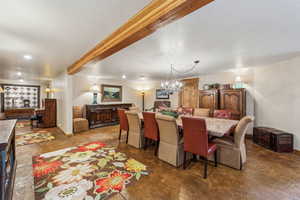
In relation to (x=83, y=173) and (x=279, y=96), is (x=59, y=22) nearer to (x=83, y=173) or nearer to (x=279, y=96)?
(x=83, y=173)

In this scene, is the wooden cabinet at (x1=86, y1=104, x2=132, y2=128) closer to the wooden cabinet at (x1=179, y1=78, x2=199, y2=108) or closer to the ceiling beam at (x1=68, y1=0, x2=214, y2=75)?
the wooden cabinet at (x1=179, y1=78, x2=199, y2=108)

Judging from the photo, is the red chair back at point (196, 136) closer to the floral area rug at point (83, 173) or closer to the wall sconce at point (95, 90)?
the floral area rug at point (83, 173)

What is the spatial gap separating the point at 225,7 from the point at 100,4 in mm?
1372

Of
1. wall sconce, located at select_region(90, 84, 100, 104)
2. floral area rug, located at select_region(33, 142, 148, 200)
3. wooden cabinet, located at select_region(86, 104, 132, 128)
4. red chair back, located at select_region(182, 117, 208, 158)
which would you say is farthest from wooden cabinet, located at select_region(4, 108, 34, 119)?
red chair back, located at select_region(182, 117, 208, 158)

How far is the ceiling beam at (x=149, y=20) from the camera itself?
1.17 m

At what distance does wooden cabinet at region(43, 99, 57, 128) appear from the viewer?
18.9 feet

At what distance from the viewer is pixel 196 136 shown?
2246 millimetres

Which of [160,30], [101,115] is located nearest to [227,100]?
[160,30]

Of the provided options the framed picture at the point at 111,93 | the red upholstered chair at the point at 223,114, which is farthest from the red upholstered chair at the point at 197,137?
the framed picture at the point at 111,93

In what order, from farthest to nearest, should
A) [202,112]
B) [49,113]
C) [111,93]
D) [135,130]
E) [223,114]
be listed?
[111,93] → [49,113] → [202,112] → [223,114] → [135,130]

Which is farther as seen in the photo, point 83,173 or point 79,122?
point 79,122

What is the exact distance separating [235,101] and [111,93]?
18.1 feet

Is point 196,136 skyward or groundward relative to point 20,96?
groundward

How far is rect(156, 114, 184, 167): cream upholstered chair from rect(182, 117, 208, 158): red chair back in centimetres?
20
